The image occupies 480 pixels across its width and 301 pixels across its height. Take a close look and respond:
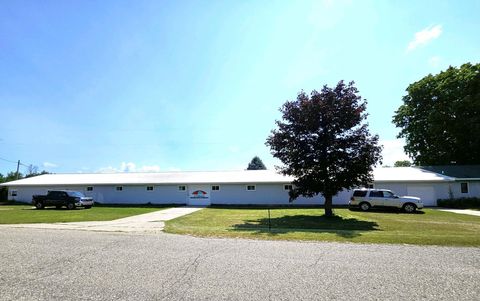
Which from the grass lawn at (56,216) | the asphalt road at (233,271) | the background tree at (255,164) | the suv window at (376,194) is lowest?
the asphalt road at (233,271)

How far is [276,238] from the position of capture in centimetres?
1092

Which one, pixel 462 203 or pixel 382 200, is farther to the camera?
pixel 462 203

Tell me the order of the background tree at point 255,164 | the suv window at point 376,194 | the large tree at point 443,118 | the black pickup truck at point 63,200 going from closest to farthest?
the suv window at point 376,194 → the black pickup truck at point 63,200 → the large tree at point 443,118 → the background tree at point 255,164

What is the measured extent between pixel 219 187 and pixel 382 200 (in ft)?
49.6

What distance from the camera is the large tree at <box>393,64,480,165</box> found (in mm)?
→ 34469

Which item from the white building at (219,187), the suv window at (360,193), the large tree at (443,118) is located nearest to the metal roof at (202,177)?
the white building at (219,187)

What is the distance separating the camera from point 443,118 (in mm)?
36469

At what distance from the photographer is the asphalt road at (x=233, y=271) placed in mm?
5004

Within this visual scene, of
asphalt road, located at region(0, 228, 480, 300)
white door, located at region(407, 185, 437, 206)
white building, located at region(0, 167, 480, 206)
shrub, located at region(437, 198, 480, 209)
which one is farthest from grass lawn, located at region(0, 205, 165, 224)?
shrub, located at region(437, 198, 480, 209)

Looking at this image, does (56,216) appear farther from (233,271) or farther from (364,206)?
(364,206)

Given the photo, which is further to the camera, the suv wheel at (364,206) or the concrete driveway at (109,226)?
the suv wheel at (364,206)

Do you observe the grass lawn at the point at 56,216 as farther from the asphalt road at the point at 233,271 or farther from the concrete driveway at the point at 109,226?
the asphalt road at the point at 233,271

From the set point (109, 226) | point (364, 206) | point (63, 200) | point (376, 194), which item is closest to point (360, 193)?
point (364, 206)

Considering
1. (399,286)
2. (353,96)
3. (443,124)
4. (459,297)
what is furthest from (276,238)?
(443,124)
